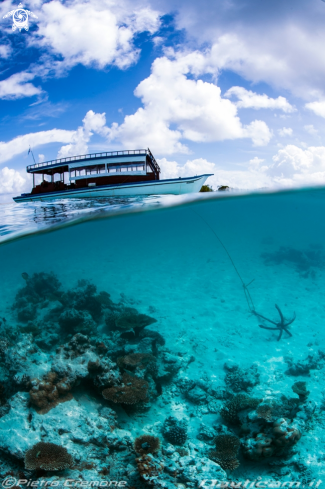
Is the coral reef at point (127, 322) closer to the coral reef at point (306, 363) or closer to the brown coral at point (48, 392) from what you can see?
the brown coral at point (48, 392)

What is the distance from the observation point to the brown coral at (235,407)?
561 centimetres

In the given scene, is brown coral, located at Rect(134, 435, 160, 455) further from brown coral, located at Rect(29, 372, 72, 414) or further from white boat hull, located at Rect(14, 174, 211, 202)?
white boat hull, located at Rect(14, 174, 211, 202)

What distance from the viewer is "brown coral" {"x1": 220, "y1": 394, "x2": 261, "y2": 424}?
5605mm

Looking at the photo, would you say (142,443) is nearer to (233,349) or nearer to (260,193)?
(233,349)

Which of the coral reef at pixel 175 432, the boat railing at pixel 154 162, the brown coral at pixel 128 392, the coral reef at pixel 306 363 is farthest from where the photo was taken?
the boat railing at pixel 154 162

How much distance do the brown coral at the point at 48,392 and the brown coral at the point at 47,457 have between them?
870 millimetres

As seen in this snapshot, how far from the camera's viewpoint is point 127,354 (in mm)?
7363

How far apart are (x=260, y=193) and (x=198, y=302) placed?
8118mm

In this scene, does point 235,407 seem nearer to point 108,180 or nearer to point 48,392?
point 48,392

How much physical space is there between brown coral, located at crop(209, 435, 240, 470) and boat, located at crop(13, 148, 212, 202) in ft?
53.0

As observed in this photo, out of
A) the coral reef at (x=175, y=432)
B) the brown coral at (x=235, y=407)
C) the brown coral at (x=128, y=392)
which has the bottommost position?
the coral reef at (x=175, y=432)

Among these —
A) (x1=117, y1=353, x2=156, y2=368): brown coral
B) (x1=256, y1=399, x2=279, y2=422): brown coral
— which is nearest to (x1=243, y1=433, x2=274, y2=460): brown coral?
(x1=256, y1=399, x2=279, y2=422): brown coral

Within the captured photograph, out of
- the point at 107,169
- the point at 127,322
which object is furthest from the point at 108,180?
the point at 127,322

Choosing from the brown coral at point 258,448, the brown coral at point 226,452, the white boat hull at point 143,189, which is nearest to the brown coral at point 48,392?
the brown coral at point 226,452
